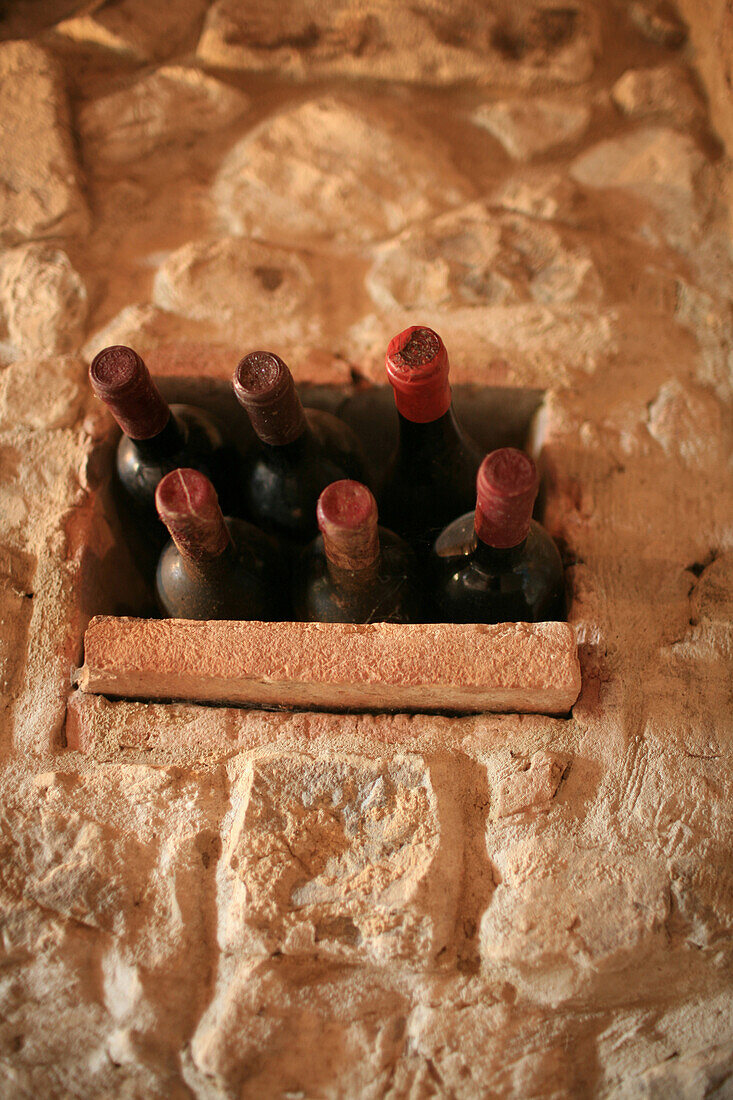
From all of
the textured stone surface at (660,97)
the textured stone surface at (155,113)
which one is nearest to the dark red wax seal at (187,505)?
the textured stone surface at (155,113)

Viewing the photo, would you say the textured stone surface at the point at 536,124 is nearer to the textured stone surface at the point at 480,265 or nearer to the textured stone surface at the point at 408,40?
the textured stone surface at the point at 408,40

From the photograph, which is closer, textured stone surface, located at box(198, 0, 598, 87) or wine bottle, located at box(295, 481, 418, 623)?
wine bottle, located at box(295, 481, 418, 623)

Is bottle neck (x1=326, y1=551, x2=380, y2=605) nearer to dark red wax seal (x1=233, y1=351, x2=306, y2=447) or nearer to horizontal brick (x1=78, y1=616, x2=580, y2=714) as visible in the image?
horizontal brick (x1=78, y1=616, x2=580, y2=714)

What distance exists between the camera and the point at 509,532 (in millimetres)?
897

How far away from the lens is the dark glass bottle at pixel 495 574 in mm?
1018

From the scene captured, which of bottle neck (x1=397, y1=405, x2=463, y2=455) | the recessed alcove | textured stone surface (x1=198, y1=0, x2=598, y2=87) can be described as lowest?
the recessed alcove

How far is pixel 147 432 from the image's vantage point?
1079 millimetres

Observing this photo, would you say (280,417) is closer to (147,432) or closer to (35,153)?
(147,432)

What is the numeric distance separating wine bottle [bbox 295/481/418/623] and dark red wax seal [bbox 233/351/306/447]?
141 mm

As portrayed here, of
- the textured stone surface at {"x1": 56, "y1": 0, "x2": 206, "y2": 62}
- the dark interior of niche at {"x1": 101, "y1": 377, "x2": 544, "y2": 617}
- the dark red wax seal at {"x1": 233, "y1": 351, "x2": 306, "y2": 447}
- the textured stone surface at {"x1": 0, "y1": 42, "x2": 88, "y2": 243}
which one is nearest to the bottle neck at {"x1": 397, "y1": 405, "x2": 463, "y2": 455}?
the dark interior of niche at {"x1": 101, "y1": 377, "x2": 544, "y2": 617}

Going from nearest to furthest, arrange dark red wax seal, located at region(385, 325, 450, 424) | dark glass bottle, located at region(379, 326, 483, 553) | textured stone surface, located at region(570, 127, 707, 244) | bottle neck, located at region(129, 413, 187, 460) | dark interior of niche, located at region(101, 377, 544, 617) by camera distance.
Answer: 1. dark red wax seal, located at region(385, 325, 450, 424)
2. dark glass bottle, located at region(379, 326, 483, 553)
3. bottle neck, located at region(129, 413, 187, 460)
4. dark interior of niche, located at region(101, 377, 544, 617)
5. textured stone surface, located at region(570, 127, 707, 244)

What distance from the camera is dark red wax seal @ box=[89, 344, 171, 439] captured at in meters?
0.98

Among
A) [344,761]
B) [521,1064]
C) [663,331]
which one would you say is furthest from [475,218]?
[521,1064]

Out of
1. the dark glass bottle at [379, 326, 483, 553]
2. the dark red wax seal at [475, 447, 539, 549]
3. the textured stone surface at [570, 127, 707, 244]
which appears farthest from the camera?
the textured stone surface at [570, 127, 707, 244]
